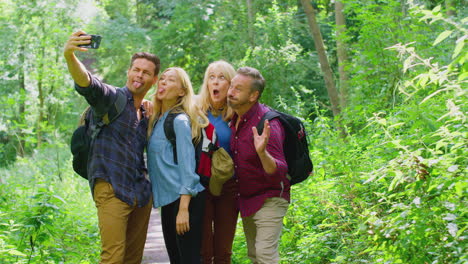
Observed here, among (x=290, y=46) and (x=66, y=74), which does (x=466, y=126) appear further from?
(x=66, y=74)

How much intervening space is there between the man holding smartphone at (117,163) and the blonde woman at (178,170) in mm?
138

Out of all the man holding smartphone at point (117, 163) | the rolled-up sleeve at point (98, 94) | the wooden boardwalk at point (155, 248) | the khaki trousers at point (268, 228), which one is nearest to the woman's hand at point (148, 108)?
the man holding smartphone at point (117, 163)

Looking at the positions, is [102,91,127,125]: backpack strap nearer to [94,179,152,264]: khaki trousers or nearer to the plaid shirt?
the plaid shirt

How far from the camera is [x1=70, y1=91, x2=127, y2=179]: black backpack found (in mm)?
4949

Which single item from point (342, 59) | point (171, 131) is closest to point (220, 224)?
point (171, 131)

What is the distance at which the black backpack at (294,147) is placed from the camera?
5141 millimetres

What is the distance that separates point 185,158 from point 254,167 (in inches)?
23.0

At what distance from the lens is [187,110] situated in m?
5.34

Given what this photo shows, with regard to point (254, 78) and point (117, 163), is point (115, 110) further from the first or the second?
point (254, 78)

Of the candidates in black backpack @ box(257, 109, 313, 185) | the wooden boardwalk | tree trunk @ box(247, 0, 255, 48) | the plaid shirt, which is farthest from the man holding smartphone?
tree trunk @ box(247, 0, 255, 48)

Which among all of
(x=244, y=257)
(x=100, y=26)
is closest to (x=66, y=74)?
(x=100, y=26)

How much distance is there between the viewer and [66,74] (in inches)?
1026

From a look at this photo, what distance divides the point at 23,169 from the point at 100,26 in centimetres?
999

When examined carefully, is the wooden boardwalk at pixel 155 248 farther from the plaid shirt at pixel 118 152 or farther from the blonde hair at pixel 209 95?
the plaid shirt at pixel 118 152
